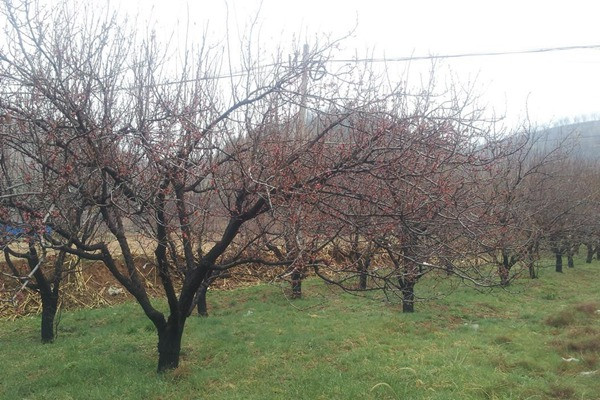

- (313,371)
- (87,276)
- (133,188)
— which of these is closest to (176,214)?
(133,188)

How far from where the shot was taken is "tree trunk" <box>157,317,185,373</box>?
19.0 ft

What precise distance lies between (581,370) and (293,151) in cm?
473

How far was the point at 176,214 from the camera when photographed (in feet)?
17.1

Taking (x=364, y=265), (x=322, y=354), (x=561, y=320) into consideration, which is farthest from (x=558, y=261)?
(x=364, y=265)

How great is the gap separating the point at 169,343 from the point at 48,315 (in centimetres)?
301

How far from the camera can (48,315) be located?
770 centimetres

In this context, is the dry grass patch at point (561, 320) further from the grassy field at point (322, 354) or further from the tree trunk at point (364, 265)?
the tree trunk at point (364, 265)

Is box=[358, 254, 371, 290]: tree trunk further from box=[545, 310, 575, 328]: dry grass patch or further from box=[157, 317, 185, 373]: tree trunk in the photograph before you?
box=[545, 310, 575, 328]: dry grass patch

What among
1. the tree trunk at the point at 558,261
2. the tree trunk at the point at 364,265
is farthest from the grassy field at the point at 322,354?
the tree trunk at the point at 558,261

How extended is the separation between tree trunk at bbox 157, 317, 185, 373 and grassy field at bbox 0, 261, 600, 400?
0.17 metres

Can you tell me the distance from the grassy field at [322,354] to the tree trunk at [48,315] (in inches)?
10.2

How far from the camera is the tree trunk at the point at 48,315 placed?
296 inches

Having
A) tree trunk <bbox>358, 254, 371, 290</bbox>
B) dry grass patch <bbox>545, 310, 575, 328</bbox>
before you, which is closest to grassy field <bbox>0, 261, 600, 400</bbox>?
dry grass patch <bbox>545, 310, 575, 328</bbox>

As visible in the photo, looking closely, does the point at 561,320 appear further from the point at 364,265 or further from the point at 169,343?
the point at 169,343
